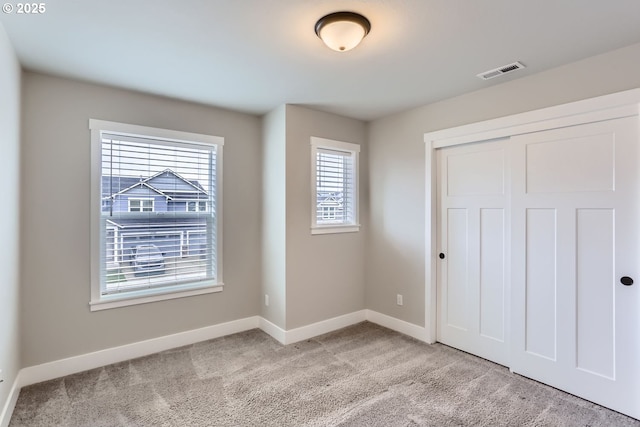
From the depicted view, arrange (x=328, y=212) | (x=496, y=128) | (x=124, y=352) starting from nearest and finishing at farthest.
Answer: (x=496, y=128)
(x=124, y=352)
(x=328, y=212)

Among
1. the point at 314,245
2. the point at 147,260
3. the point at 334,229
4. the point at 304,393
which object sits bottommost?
the point at 304,393

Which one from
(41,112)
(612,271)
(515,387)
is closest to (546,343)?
(515,387)

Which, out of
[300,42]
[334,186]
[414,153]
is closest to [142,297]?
[334,186]

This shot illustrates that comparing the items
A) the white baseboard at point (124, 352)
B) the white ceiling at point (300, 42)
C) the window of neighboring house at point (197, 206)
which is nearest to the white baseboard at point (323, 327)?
the white baseboard at point (124, 352)

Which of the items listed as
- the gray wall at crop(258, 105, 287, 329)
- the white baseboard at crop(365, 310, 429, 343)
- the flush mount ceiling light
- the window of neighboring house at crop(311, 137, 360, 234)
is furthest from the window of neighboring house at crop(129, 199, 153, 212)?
the white baseboard at crop(365, 310, 429, 343)

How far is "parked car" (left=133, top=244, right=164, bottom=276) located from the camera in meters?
3.12

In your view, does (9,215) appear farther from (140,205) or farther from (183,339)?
(183,339)

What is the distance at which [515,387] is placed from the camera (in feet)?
8.38

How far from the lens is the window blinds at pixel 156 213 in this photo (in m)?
2.99

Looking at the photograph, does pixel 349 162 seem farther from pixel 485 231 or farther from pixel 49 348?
pixel 49 348

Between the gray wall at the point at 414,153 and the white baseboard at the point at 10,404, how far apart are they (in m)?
3.30

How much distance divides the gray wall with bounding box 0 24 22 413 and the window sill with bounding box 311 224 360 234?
2449 mm

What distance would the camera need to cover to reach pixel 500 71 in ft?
8.49

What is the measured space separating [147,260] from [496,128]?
11.3 feet
